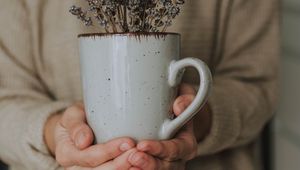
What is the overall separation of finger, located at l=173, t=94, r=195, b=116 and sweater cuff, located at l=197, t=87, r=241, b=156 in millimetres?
189

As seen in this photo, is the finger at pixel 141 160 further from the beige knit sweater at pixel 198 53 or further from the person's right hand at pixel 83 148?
the beige knit sweater at pixel 198 53

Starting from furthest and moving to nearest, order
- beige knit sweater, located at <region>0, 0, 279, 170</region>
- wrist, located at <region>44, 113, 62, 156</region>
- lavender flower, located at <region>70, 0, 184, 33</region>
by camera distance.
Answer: beige knit sweater, located at <region>0, 0, 279, 170</region>, wrist, located at <region>44, 113, 62, 156</region>, lavender flower, located at <region>70, 0, 184, 33</region>

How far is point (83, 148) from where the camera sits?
1.64ft

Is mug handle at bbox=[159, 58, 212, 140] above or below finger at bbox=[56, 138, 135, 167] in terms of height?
above

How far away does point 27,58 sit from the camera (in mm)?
812

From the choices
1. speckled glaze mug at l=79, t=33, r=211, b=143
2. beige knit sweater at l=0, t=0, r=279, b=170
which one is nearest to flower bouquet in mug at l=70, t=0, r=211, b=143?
speckled glaze mug at l=79, t=33, r=211, b=143

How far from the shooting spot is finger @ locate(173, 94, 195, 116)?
0.49 meters

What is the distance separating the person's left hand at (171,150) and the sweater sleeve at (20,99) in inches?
8.7

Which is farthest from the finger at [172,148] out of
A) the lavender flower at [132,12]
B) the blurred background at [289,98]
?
the blurred background at [289,98]

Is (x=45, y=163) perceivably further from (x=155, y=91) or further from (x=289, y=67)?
(x=289, y=67)

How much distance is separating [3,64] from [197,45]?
12.1 inches

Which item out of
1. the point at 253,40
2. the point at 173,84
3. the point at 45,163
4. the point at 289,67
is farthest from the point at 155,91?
the point at 289,67

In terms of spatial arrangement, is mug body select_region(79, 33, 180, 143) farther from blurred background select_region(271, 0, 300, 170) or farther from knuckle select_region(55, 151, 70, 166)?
blurred background select_region(271, 0, 300, 170)

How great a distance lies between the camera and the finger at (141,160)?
18.3 inches
